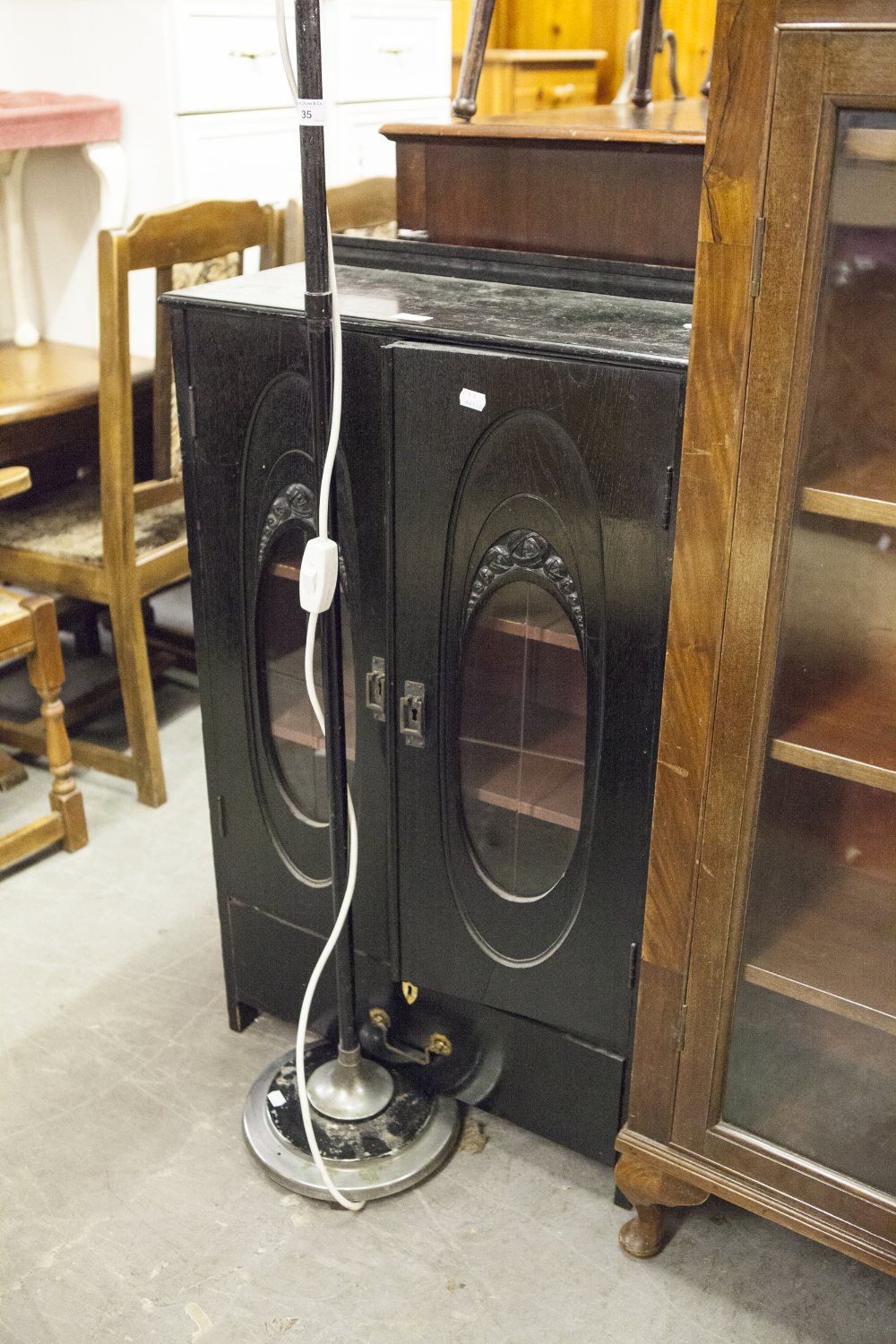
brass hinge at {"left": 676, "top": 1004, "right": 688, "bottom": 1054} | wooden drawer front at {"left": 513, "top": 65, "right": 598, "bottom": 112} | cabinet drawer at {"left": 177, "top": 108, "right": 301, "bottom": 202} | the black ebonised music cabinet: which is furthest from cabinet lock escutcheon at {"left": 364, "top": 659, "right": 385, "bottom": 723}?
wooden drawer front at {"left": 513, "top": 65, "right": 598, "bottom": 112}

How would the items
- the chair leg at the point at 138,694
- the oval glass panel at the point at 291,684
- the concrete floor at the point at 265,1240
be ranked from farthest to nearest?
the chair leg at the point at 138,694 → the oval glass panel at the point at 291,684 → the concrete floor at the point at 265,1240

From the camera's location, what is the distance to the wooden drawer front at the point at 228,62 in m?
2.47

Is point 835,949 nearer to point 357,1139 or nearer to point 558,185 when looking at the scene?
point 357,1139

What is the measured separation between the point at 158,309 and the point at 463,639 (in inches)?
42.8

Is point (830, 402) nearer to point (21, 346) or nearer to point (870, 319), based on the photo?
point (870, 319)

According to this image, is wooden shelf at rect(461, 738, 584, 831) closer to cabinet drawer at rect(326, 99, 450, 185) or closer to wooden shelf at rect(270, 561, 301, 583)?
wooden shelf at rect(270, 561, 301, 583)

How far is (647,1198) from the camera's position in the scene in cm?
140

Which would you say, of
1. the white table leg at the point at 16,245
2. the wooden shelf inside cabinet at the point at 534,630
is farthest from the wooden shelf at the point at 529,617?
the white table leg at the point at 16,245

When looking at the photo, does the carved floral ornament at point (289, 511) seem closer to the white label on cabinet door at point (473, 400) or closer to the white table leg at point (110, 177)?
the white label on cabinet door at point (473, 400)

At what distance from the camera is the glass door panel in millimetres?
979

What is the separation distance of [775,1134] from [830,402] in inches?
29.6

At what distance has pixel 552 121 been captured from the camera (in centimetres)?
160

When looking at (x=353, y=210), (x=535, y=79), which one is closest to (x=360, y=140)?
(x=353, y=210)

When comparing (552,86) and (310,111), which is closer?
(310,111)
